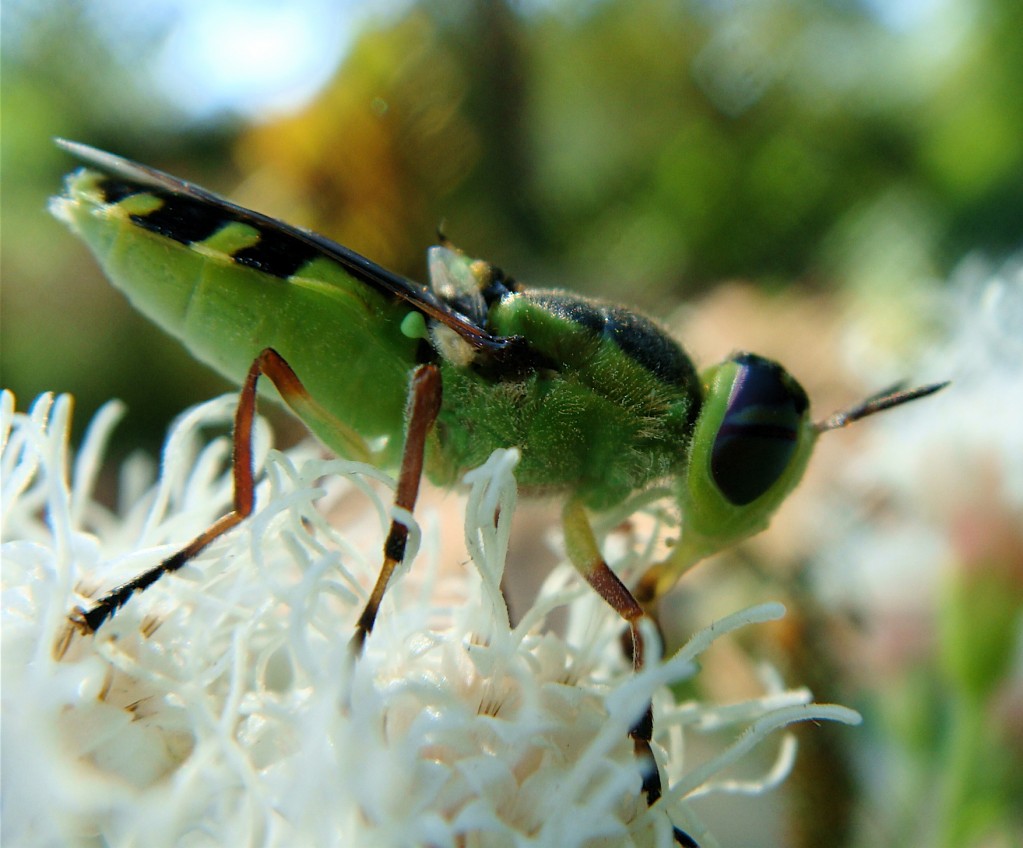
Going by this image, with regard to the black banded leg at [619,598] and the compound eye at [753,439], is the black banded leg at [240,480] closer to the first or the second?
the black banded leg at [619,598]

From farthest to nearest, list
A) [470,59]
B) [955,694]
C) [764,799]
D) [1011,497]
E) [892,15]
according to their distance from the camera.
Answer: [892,15] → [470,59] → [764,799] → [1011,497] → [955,694]

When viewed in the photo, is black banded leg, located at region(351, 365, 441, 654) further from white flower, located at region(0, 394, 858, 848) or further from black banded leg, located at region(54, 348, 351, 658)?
black banded leg, located at region(54, 348, 351, 658)

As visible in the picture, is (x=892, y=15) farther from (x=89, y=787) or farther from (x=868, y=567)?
(x=89, y=787)

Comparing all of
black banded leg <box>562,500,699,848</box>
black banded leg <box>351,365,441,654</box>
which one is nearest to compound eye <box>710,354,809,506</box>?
black banded leg <box>562,500,699,848</box>

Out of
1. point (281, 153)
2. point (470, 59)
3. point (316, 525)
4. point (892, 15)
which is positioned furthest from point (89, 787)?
point (892, 15)

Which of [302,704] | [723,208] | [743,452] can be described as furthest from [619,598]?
[723,208]

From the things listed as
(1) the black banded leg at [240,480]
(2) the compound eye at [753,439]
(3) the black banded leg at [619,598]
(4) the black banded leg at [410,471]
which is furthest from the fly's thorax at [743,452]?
(1) the black banded leg at [240,480]

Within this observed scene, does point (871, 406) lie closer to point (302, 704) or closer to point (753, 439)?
point (753, 439)
